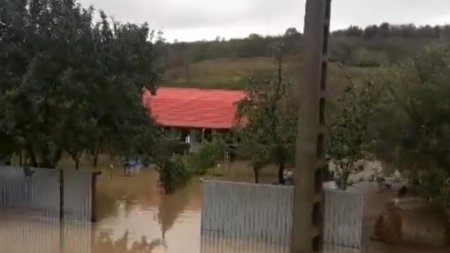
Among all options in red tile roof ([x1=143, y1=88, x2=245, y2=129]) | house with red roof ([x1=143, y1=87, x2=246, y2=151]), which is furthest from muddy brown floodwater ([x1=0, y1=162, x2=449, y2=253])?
red tile roof ([x1=143, y1=88, x2=245, y2=129])

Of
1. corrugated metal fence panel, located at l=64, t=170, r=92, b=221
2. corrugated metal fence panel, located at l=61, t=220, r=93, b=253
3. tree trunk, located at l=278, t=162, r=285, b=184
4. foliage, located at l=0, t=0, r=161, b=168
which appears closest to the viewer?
corrugated metal fence panel, located at l=61, t=220, r=93, b=253

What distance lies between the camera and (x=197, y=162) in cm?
2109

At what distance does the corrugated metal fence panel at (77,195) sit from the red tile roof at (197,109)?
9648mm

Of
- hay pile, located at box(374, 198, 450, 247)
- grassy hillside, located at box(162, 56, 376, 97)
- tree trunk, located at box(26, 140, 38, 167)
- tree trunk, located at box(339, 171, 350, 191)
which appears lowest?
hay pile, located at box(374, 198, 450, 247)

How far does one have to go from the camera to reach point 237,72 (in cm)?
2258

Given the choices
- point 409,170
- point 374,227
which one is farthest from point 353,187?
point 409,170

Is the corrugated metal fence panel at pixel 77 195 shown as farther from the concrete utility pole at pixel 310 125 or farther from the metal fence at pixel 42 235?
the concrete utility pole at pixel 310 125

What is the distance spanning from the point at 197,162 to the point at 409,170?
9.69 meters

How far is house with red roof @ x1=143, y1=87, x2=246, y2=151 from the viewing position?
81.6 feet

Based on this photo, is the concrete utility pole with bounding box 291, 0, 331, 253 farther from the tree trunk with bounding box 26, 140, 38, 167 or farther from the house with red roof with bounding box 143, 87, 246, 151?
the house with red roof with bounding box 143, 87, 246, 151

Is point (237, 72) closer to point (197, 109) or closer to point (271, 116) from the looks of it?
point (197, 109)

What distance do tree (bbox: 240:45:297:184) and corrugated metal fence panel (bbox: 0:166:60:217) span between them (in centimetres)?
426

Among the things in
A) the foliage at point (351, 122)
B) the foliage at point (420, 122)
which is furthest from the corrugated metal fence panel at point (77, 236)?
the foliage at point (420, 122)

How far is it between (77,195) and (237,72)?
938 centimetres
